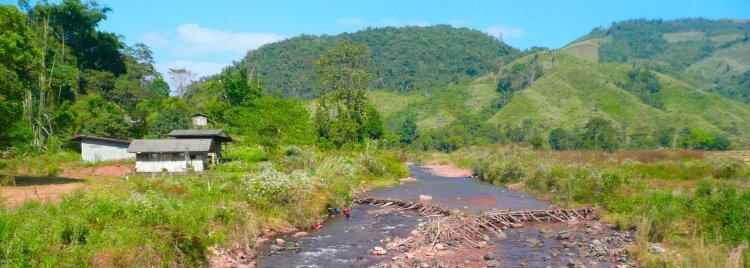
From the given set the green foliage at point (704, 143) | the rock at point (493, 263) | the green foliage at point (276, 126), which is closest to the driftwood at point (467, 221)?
the rock at point (493, 263)

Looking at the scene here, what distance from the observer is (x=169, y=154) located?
4181cm

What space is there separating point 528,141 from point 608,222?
8083 centimetres

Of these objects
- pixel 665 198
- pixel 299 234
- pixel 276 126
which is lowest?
pixel 299 234

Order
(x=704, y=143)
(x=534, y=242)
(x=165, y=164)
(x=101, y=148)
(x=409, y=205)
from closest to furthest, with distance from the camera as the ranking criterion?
(x=534, y=242) → (x=409, y=205) → (x=165, y=164) → (x=101, y=148) → (x=704, y=143)

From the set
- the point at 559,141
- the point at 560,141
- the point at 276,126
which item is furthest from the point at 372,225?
the point at 559,141

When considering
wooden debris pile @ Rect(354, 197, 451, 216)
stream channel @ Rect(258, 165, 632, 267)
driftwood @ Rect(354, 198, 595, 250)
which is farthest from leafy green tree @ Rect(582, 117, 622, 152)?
wooden debris pile @ Rect(354, 197, 451, 216)

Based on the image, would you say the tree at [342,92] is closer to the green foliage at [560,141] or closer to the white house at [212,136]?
the white house at [212,136]

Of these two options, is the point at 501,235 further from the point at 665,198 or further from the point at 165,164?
the point at 165,164

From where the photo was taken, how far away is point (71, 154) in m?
47.6

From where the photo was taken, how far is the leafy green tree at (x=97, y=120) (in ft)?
175

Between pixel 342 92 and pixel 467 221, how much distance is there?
43.1 metres

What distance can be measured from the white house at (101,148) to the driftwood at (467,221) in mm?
27485

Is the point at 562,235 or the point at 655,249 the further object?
the point at 562,235

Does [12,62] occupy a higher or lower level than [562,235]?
higher
